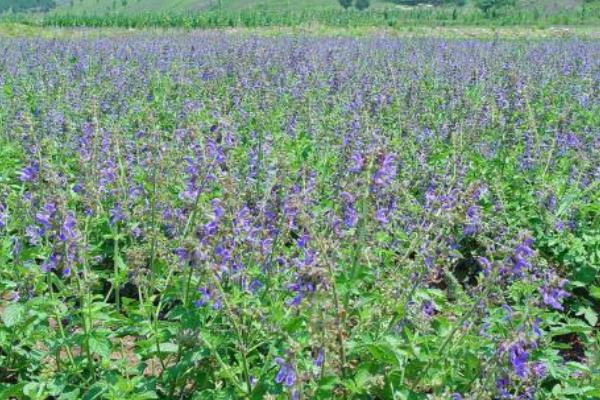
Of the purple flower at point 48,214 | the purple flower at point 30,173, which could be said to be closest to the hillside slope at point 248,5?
the purple flower at point 30,173

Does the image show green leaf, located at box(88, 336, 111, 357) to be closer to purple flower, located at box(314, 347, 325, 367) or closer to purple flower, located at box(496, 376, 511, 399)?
purple flower, located at box(314, 347, 325, 367)

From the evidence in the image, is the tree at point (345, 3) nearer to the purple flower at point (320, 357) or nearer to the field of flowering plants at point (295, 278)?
the field of flowering plants at point (295, 278)

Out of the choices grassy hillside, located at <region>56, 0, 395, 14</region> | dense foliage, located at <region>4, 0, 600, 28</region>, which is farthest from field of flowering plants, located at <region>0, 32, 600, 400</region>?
grassy hillside, located at <region>56, 0, 395, 14</region>

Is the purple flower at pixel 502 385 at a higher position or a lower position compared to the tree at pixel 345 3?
lower

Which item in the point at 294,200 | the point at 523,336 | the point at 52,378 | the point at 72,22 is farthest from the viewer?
the point at 72,22

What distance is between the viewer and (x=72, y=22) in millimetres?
41562

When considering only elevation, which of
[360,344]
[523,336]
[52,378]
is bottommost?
[52,378]

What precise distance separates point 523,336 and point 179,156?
2885 millimetres

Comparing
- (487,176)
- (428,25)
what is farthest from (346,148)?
(428,25)

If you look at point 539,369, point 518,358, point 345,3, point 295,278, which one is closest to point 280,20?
point 295,278

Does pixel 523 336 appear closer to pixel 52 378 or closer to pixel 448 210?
pixel 448 210

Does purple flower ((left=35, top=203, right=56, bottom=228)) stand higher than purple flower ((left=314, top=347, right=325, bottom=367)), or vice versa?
purple flower ((left=35, top=203, right=56, bottom=228))

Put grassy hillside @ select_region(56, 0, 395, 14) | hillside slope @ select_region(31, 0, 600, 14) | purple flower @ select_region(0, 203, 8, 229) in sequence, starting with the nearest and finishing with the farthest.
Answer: purple flower @ select_region(0, 203, 8, 229) < hillside slope @ select_region(31, 0, 600, 14) < grassy hillside @ select_region(56, 0, 395, 14)

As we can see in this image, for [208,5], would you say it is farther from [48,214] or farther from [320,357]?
[320,357]
